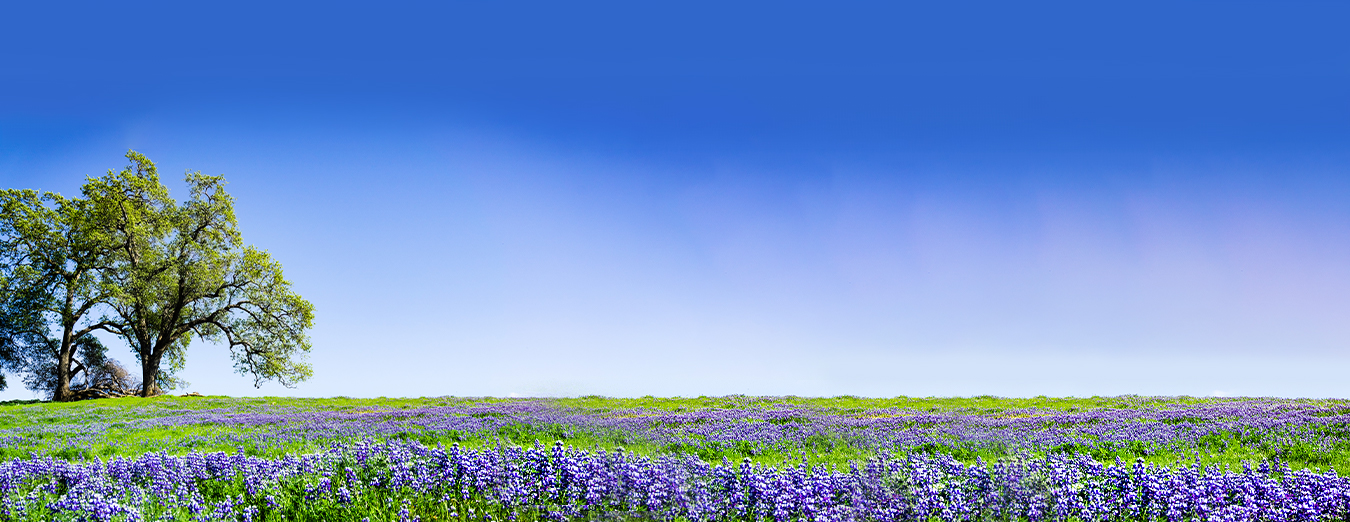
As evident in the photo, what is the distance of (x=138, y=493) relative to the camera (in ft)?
29.2

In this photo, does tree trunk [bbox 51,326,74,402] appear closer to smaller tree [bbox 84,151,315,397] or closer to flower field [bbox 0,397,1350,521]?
smaller tree [bbox 84,151,315,397]

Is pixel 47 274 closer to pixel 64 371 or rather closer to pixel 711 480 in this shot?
pixel 64 371

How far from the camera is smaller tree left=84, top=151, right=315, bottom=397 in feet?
137

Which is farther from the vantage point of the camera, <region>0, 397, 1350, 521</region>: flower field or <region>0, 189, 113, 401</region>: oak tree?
<region>0, 189, 113, 401</region>: oak tree

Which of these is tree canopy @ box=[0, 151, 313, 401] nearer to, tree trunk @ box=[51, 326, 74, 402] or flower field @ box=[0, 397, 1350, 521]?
tree trunk @ box=[51, 326, 74, 402]

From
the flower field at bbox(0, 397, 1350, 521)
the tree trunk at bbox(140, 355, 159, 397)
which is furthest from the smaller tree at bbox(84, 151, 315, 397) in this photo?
the flower field at bbox(0, 397, 1350, 521)

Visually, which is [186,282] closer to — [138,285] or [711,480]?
[138,285]

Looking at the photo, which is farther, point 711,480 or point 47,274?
point 47,274

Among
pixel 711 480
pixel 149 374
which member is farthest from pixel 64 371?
pixel 711 480

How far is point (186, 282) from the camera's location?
41.8 meters

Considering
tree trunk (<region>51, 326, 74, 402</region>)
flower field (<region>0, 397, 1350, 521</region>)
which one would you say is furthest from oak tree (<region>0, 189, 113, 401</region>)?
flower field (<region>0, 397, 1350, 521</region>)

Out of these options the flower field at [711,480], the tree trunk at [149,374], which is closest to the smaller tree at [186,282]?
the tree trunk at [149,374]

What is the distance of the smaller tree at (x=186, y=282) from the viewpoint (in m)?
41.8

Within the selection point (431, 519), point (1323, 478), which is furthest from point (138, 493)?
point (1323, 478)
